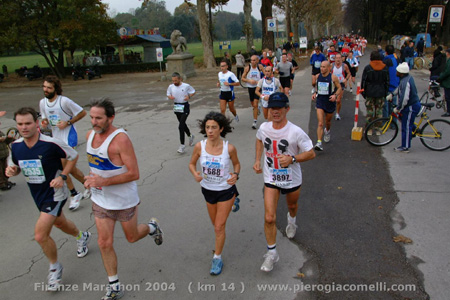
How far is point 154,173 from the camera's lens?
7043 mm

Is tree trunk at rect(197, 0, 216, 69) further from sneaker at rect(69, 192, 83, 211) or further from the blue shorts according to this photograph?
sneaker at rect(69, 192, 83, 211)

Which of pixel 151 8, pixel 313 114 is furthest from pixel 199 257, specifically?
pixel 151 8

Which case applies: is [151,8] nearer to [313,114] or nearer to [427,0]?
[427,0]

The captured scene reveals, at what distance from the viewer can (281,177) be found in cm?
383

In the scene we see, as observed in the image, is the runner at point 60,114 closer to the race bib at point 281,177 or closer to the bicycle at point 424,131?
the race bib at point 281,177

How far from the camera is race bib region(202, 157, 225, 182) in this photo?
3.69 metres

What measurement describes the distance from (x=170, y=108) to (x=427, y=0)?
4331 cm

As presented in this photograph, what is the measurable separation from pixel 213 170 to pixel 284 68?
379 inches

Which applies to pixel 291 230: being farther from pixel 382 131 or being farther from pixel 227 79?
pixel 227 79

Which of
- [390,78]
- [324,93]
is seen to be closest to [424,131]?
[324,93]

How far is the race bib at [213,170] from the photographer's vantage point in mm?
3691

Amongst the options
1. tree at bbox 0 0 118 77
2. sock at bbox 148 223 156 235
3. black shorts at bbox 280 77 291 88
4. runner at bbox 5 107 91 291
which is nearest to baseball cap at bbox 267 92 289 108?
sock at bbox 148 223 156 235

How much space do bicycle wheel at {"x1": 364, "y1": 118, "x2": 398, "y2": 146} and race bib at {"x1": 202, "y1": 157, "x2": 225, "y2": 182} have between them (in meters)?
5.22

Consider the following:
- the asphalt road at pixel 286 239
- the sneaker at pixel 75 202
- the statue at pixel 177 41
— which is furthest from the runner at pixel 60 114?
the statue at pixel 177 41
